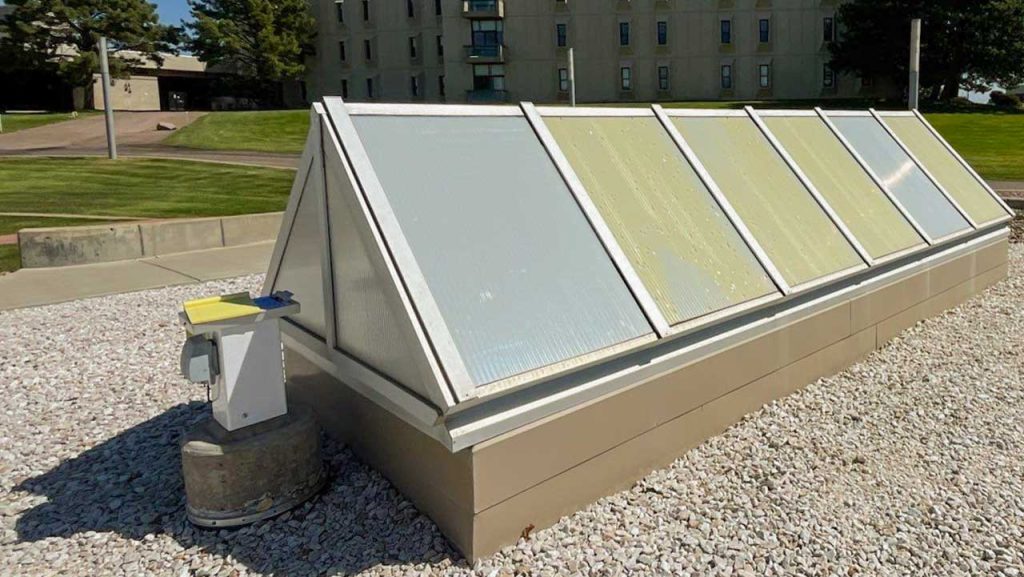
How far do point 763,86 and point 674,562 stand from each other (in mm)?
58043

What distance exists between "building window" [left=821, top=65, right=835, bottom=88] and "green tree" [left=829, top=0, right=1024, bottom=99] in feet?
13.4

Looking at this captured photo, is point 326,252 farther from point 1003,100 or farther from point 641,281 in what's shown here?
point 1003,100

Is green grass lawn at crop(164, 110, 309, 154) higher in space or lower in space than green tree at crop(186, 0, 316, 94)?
lower

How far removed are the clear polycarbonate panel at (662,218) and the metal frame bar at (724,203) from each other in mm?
45

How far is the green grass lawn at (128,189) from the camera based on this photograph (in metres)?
14.9

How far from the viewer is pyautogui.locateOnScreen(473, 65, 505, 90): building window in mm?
56625

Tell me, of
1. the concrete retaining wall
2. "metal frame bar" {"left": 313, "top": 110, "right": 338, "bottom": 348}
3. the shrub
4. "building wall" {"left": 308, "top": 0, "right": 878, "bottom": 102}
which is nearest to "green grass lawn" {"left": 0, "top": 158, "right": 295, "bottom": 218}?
the concrete retaining wall

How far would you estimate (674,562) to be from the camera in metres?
3.48

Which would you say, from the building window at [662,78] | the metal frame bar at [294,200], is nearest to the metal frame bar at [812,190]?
the metal frame bar at [294,200]

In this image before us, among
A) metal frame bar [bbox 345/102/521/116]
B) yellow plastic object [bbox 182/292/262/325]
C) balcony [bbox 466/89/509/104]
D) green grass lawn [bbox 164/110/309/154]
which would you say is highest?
balcony [bbox 466/89/509/104]

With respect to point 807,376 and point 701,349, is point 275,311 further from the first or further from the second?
point 807,376

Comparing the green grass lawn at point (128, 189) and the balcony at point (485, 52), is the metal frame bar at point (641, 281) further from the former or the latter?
the balcony at point (485, 52)

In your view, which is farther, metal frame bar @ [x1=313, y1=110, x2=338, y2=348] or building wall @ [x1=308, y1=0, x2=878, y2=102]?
building wall @ [x1=308, y1=0, x2=878, y2=102]

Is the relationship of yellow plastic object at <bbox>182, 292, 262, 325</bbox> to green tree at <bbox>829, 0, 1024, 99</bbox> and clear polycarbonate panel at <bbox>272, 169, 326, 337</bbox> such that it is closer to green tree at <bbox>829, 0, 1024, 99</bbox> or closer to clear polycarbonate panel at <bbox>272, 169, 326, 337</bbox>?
clear polycarbonate panel at <bbox>272, 169, 326, 337</bbox>
